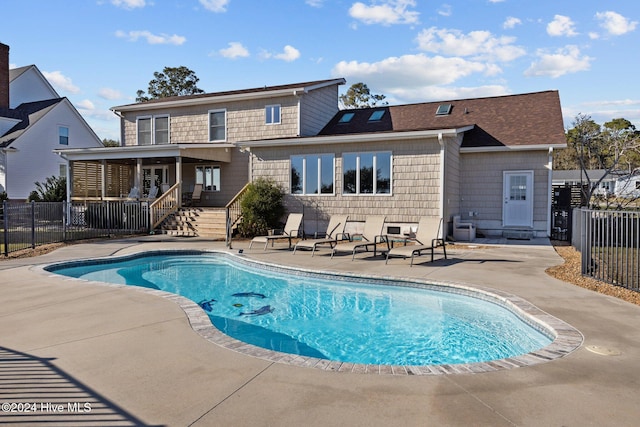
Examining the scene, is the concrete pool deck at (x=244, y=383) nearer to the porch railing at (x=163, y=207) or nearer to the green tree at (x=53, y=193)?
the porch railing at (x=163, y=207)

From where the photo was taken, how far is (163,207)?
59.3ft

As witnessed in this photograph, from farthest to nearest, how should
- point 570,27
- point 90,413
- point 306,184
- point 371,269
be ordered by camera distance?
point 306,184
point 570,27
point 371,269
point 90,413

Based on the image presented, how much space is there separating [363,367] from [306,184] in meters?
12.8

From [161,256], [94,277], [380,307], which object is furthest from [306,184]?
[380,307]

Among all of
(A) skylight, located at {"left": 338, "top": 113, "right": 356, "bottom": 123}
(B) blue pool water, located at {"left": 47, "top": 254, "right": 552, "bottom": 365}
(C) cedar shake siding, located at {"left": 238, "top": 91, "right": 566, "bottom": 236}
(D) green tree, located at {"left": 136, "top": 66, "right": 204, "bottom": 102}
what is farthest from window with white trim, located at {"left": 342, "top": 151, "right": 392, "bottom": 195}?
(D) green tree, located at {"left": 136, "top": 66, "right": 204, "bottom": 102}

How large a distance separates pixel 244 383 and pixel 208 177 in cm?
1888

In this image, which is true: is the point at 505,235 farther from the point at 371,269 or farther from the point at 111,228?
the point at 111,228

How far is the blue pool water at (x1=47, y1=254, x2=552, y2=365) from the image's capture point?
5527 mm

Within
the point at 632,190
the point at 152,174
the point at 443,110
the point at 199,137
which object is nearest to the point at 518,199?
the point at 632,190

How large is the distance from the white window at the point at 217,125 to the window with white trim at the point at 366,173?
7.84m

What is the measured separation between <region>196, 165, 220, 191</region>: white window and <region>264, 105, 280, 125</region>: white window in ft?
12.1

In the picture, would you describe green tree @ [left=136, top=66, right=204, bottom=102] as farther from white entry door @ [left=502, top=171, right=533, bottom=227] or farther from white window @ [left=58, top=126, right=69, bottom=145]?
white entry door @ [left=502, top=171, right=533, bottom=227]

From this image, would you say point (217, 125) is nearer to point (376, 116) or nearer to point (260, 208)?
point (260, 208)

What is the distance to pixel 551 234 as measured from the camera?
651 inches
